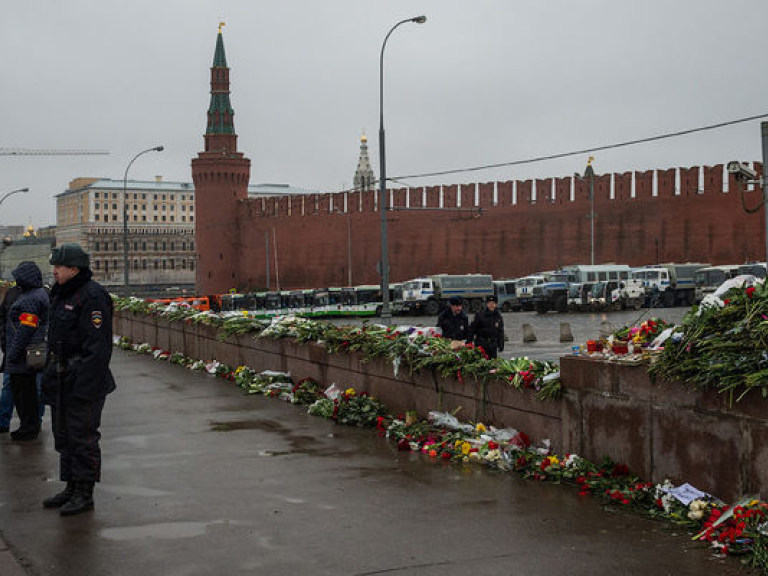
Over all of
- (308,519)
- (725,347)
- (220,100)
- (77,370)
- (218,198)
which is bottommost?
(308,519)

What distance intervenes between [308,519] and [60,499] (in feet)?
5.33

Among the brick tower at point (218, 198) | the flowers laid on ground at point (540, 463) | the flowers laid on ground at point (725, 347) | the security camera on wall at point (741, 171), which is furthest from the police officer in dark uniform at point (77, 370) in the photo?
the brick tower at point (218, 198)

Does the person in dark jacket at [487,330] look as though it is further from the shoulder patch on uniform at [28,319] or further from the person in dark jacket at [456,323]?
the shoulder patch on uniform at [28,319]

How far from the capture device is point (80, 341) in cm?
626

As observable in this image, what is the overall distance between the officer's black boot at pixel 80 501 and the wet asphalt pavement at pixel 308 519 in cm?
9

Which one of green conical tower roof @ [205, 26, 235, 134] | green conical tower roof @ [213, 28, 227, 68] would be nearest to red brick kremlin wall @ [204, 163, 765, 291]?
green conical tower roof @ [205, 26, 235, 134]

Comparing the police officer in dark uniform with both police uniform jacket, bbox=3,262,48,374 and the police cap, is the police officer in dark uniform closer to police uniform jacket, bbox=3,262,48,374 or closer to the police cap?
the police cap

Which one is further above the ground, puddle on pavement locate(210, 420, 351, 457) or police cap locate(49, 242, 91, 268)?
police cap locate(49, 242, 91, 268)

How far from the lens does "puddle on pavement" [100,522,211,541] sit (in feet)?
18.0

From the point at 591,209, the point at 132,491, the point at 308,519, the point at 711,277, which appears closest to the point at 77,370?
the point at 132,491

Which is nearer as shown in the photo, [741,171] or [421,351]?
[421,351]

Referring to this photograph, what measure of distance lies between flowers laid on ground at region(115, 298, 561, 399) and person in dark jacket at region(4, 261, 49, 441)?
3.06m

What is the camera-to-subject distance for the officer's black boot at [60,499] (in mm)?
6176

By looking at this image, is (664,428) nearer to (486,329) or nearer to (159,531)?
(159,531)
